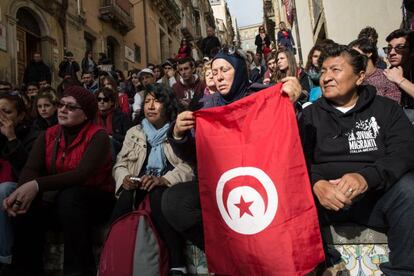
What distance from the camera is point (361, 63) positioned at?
7.69 feet

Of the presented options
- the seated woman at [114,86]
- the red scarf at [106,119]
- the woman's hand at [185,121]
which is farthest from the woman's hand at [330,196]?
the seated woman at [114,86]

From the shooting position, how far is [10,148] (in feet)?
9.04

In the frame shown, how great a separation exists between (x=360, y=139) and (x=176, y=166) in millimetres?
1244

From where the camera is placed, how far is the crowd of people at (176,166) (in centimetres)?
194

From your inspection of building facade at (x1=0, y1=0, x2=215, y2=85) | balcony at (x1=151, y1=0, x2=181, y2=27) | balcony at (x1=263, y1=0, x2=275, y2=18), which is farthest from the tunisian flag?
balcony at (x1=263, y1=0, x2=275, y2=18)

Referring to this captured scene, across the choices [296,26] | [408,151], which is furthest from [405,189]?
[296,26]

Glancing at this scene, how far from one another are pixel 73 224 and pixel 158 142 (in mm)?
828

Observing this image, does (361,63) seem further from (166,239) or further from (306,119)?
(166,239)

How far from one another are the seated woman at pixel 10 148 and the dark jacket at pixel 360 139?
2.06m

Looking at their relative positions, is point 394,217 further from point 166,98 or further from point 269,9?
point 269,9

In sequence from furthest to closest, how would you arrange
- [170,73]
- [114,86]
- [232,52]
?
1. [170,73]
2. [114,86]
3. [232,52]

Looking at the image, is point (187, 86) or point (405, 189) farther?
point (187, 86)

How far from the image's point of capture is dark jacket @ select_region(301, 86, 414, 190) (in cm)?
→ 197

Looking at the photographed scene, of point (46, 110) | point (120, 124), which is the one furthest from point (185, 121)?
point (120, 124)
